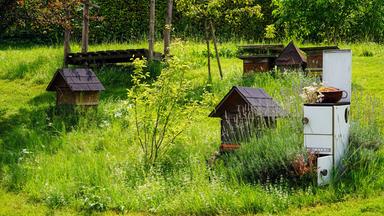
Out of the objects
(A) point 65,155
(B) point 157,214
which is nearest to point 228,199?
(B) point 157,214

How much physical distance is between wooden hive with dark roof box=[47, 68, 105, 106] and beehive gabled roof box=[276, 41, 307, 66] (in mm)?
3598

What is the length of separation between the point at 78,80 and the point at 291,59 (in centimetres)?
412

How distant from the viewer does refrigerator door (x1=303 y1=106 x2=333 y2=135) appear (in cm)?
793

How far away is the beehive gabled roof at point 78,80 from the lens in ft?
38.0

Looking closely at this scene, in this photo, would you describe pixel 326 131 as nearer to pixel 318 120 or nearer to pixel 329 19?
pixel 318 120

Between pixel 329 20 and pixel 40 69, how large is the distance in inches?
307

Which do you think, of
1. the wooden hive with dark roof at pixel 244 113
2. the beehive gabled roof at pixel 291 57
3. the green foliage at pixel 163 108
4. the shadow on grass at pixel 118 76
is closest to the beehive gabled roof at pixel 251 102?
the wooden hive with dark roof at pixel 244 113

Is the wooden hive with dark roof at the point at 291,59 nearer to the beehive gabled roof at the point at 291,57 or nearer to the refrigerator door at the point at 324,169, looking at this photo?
the beehive gabled roof at the point at 291,57

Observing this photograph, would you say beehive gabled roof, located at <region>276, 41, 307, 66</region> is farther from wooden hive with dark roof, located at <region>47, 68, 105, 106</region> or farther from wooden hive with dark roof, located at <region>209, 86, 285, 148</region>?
wooden hive with dark roof, located at <region>209, 86, 285, 148</region>

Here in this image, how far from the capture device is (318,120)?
26.2ft

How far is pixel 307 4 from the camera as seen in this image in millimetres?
18406

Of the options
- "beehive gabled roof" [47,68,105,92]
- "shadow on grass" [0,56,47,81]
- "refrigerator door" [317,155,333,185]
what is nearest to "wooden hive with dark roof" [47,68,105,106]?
"beehive gabled roof" [47,68,105,92]

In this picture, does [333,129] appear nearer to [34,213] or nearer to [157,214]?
[157,214]

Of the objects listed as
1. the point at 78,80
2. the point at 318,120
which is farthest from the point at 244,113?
the point at 78,80
